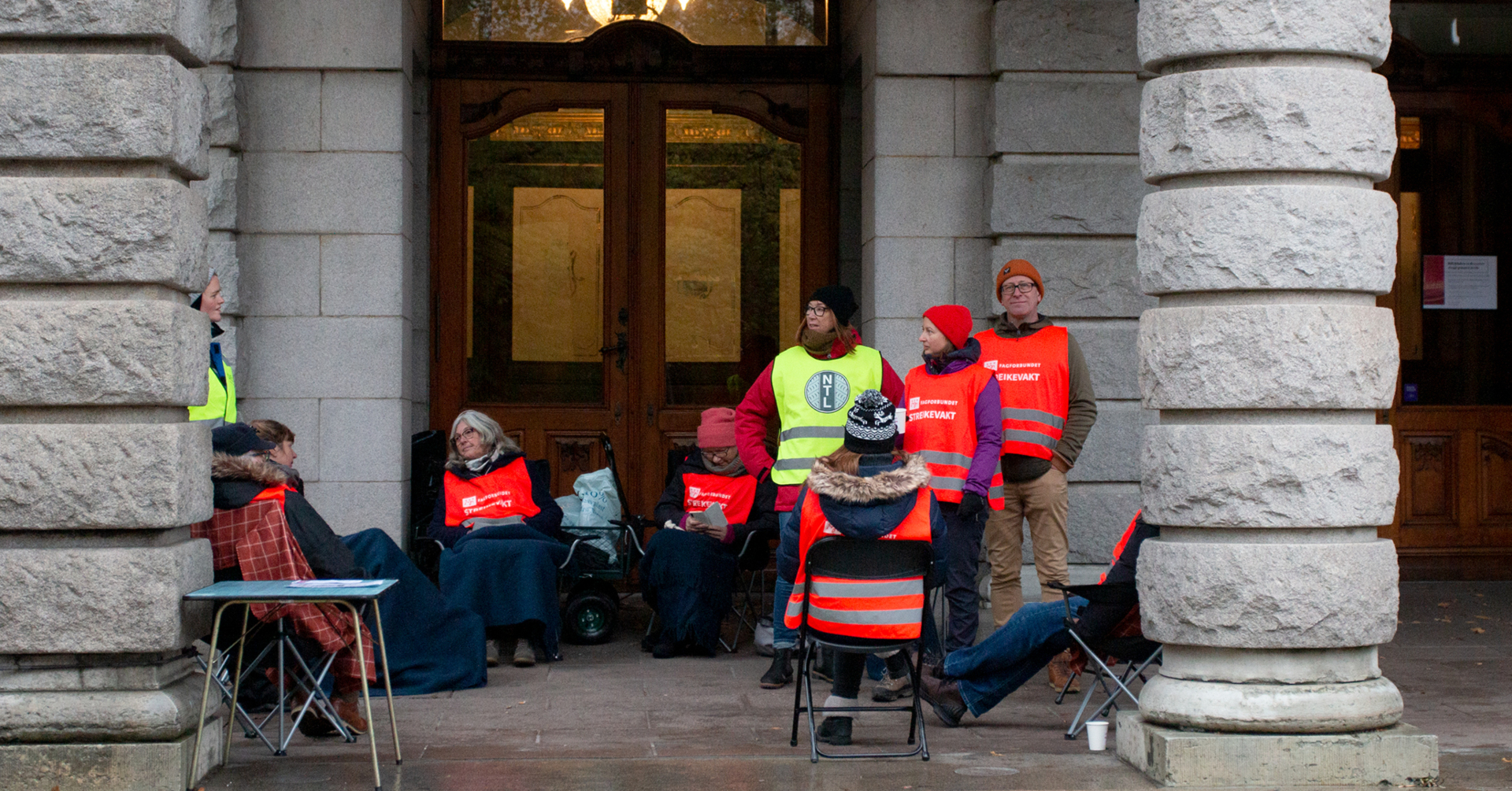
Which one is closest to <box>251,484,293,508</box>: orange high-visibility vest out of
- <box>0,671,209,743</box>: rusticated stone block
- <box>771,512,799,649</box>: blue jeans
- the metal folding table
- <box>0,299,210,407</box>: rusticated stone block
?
the metal folding table

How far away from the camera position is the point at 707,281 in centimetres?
1062

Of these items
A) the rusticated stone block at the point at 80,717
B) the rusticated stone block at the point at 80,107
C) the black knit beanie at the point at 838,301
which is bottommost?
the rusticated stone block at the point at 80,717

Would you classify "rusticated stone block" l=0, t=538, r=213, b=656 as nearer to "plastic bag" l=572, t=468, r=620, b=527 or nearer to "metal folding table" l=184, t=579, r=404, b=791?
"metal folding table" l=184, t=579, r=404, b=791

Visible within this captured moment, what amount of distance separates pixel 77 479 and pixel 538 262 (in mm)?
5545

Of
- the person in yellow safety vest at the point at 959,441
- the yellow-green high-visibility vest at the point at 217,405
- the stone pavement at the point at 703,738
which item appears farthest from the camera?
the yellow-green high-visibility vest at the point at 217,405

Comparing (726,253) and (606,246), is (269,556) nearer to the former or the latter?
(606,246)

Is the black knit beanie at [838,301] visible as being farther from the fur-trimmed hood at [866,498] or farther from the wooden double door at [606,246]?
the wooden double door at [606,246]

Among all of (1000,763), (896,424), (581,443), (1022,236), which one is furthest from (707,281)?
(1000,763)

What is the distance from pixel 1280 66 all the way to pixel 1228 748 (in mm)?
2441

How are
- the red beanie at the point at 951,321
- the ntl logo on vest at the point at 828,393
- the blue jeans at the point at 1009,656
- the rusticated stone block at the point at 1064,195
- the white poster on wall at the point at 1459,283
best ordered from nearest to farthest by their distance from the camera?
the blue jeans at the point at 1009,656, the red beanie at the point at 951,321, the ntl logo on vest at the point at 828,393, the rusticated stone block at the point at 1064,195, the white poster on wall at the point at 1459,283

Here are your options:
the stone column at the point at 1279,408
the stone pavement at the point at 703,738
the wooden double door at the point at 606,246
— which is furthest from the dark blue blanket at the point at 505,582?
the stone column at the point at 1279,408

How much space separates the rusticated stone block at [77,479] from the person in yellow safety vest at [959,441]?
334 cm

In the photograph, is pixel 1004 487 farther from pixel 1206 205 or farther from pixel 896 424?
pixel 1206 205

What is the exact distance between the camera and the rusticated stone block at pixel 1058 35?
9125 millimetres
